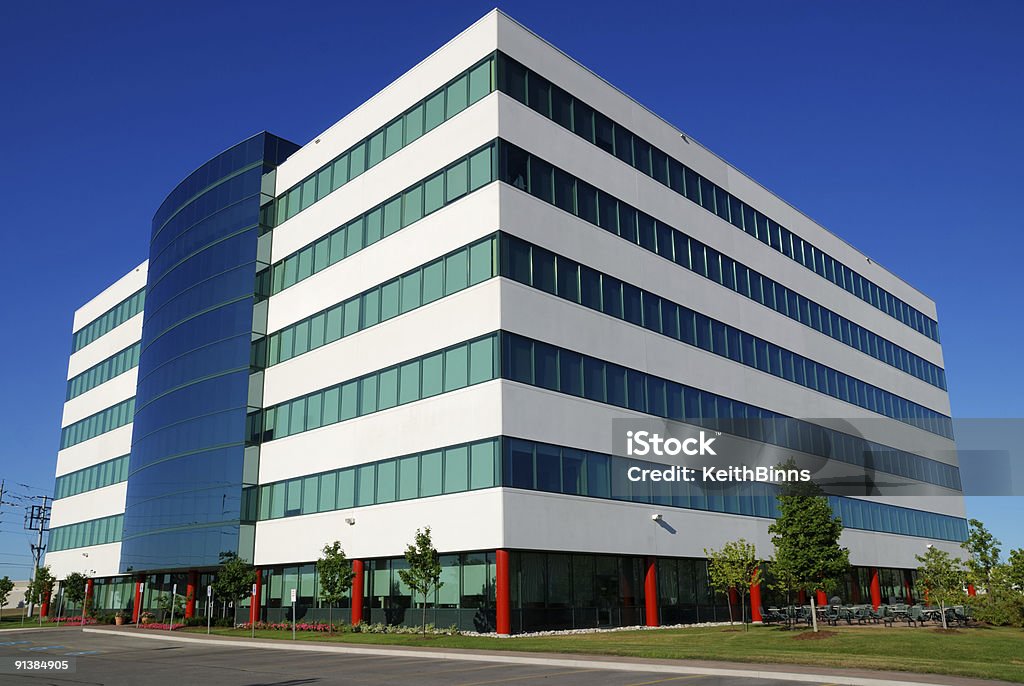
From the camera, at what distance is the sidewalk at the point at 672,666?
1798 cm

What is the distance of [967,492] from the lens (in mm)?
73562

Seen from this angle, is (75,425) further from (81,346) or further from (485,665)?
(485,665)

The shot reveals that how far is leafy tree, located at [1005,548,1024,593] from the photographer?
37.1 metres

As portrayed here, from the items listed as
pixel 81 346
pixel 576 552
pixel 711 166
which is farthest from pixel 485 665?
pixel 81 346

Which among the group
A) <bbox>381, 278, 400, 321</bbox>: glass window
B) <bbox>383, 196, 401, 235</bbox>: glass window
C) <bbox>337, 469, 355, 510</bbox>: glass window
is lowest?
<bbox>337, 469, 355, 510</bbox>: glass window

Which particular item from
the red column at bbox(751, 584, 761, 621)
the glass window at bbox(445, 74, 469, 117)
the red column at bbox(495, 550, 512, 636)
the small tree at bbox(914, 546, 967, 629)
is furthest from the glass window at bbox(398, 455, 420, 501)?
the small tree at bbox(914, 546, 967, 629)

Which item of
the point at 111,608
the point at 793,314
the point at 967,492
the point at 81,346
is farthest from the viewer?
the point at 81,346

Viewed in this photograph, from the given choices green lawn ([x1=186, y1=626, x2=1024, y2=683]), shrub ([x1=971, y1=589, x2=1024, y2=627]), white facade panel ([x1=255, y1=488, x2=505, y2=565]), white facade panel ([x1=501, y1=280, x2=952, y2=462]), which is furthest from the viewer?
shrub ([x1=971, y1=589, x2=1024, y2=627])

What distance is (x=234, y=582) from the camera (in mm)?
44281

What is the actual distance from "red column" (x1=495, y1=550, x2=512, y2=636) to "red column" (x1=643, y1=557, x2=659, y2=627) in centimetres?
879

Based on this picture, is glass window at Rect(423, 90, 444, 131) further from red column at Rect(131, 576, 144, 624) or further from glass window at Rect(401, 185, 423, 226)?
red column at Rect(131, 576, 144, 624)

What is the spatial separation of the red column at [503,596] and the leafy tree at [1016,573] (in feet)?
71.4

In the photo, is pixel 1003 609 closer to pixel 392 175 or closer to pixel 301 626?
pixel 301 626

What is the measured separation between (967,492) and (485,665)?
63.7 metres
